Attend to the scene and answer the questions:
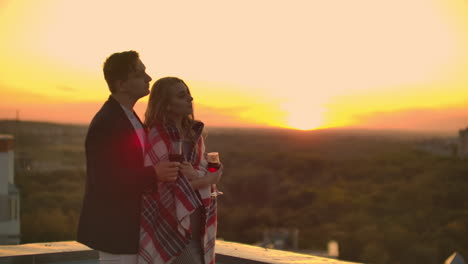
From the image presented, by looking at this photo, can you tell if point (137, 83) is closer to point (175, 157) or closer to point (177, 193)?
point (175, 157)

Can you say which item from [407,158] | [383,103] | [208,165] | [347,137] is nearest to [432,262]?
[383,103]

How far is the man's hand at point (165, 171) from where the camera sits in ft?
6.15

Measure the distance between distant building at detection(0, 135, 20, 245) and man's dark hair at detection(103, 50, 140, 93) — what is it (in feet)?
27.8

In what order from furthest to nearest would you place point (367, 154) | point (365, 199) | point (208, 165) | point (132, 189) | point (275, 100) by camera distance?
point (367, 154)
point (365, 199)
point (275, 100)
point (208, 165)
point (132, 189)

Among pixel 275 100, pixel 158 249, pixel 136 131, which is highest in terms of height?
pixel 275 100

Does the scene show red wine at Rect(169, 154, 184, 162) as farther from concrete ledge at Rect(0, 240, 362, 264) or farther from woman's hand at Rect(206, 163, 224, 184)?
concrete ledge at Rect(0, 240, 362, 264)

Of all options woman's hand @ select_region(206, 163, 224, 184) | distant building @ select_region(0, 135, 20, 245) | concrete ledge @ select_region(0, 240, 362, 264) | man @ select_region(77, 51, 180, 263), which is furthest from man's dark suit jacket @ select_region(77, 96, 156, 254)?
distant building @ select_region(0, 135, 20, 245)

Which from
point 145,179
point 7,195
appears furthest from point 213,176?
point 7,195

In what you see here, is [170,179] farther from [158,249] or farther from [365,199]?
[365,199]

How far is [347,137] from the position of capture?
4588 centimetres

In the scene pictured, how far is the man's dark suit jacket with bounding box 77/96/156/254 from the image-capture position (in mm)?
1855

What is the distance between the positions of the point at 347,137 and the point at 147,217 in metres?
44.8

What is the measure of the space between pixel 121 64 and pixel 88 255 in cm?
226

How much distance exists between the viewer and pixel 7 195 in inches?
429
